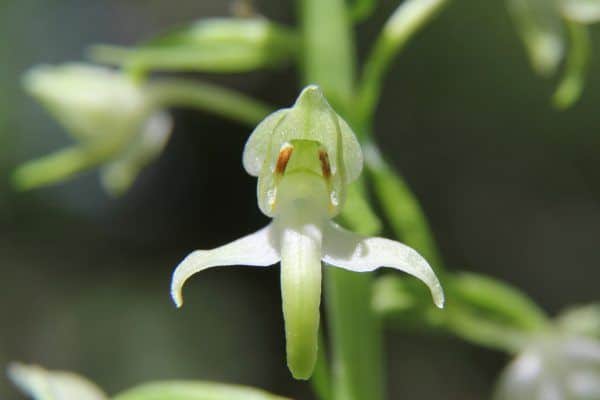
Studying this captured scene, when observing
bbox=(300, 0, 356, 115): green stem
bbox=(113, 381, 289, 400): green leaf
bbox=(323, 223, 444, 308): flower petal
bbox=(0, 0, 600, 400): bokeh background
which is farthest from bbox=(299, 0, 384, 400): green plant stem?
bbox=(0, 0, 600, 400): bokeh background

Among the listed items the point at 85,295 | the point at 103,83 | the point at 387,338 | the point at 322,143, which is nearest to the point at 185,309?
the point at 85,295

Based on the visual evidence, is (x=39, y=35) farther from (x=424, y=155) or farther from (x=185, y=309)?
(x=424, y=155)

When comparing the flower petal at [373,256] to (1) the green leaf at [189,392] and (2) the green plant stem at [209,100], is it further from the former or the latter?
(2) the green plant stem at [209,100]

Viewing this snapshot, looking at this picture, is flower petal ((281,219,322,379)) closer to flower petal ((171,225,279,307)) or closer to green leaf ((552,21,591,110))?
flower petal ((171,225,279,307))

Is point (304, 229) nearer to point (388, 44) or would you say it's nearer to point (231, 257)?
point (231, 257)

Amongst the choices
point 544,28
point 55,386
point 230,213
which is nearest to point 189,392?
point 55,386

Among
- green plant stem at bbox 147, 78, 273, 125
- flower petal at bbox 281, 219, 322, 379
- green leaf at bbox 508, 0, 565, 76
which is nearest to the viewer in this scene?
flower petal at bbox 281, 219, 322, 379

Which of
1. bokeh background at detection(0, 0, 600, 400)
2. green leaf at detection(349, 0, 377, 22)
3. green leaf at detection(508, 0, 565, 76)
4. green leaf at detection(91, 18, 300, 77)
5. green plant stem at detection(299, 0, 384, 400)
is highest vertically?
bokeh background at detection(0, 0, 600, 400)

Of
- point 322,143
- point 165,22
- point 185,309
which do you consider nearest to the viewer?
point 322,143
